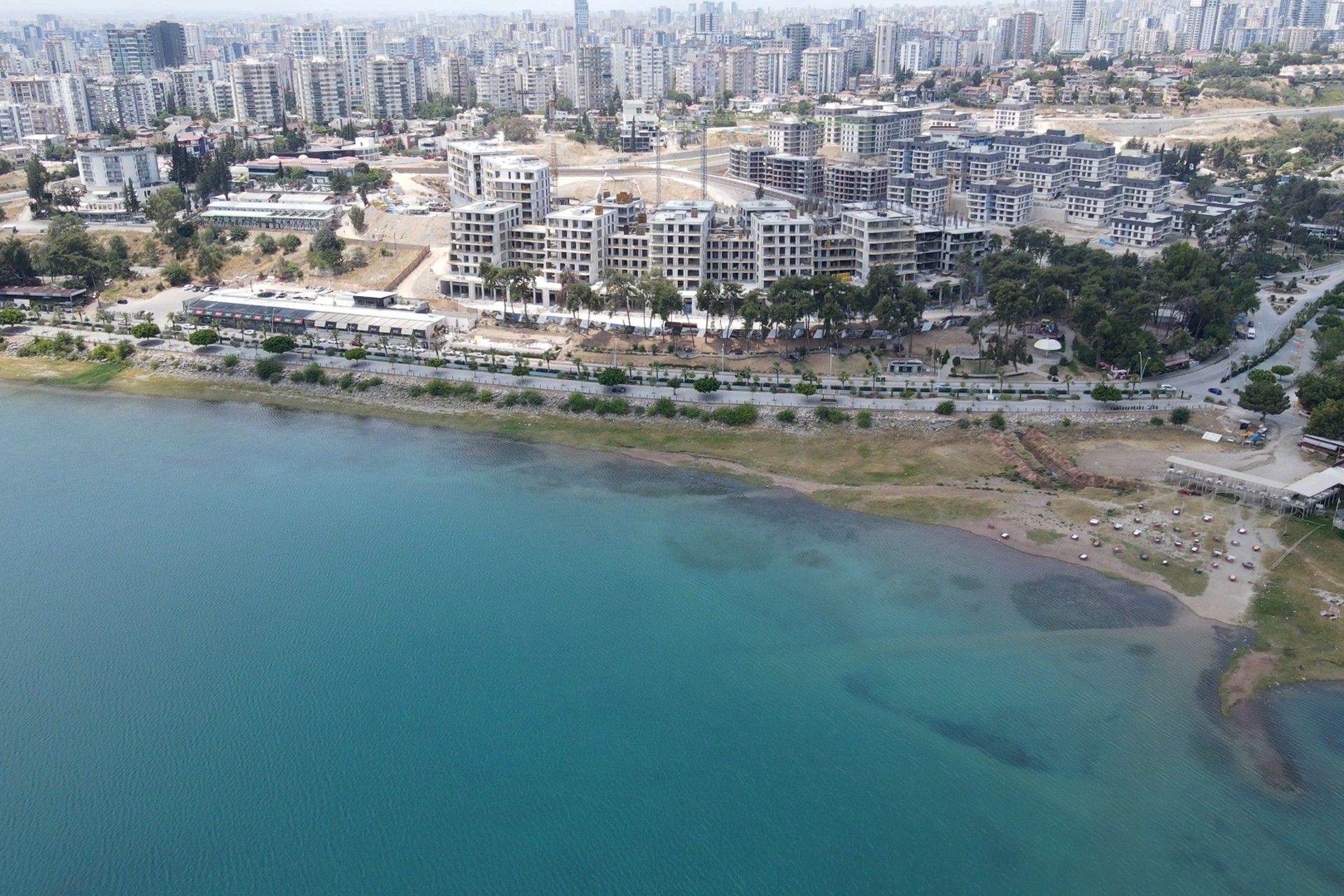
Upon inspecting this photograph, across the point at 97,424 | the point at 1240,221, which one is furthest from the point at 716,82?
the point at 97,424

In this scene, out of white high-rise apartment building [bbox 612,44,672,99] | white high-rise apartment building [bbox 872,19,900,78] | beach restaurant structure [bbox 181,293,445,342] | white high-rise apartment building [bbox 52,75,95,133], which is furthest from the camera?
white high-rise apartment building [bbox 872,19,900,78]

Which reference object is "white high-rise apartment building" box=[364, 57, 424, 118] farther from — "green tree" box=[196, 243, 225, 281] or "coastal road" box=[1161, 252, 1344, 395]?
"coastal road" box=[1161, 252, 1344, 395]

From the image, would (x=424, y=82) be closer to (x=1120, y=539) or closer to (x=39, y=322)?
(x=39, y=322)

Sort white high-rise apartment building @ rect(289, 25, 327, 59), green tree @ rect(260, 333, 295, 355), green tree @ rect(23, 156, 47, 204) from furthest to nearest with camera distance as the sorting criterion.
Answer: white high-rise apartment building @ rect(289, 25, 327, 59)
green tree @ rect(23, 156, 47, 204)
green tree @ rect(260, 333, 295, 355)

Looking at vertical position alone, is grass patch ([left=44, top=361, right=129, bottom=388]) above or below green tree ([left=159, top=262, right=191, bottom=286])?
below

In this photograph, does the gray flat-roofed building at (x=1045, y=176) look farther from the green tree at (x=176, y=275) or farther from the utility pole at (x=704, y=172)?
the green tree at (x=176, y=275)

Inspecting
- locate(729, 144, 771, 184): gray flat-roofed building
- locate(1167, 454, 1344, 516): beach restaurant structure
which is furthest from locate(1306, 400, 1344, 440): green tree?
locate(729, 144, 771, 184): gray flat-roofed building
